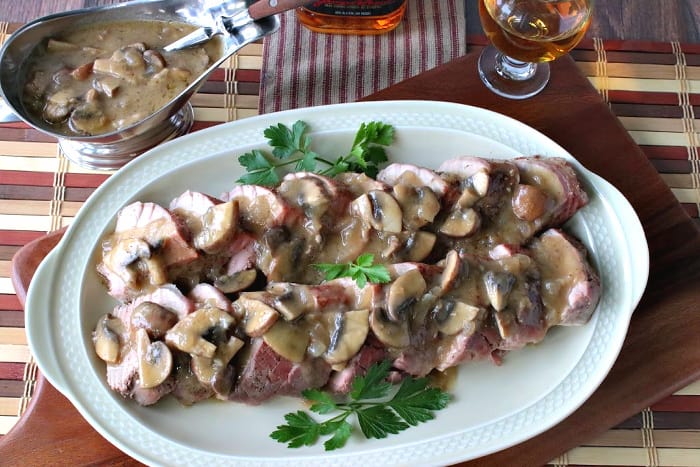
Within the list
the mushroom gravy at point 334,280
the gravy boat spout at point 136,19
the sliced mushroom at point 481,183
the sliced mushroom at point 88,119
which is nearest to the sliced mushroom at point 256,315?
the mushroom gravy at point 334,280

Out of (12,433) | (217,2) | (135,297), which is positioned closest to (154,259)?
(135,297)

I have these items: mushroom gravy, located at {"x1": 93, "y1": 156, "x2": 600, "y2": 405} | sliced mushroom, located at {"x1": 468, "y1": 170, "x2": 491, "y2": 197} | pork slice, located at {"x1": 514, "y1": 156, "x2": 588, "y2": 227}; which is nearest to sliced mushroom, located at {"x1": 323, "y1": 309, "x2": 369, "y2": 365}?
mushroom gravy, located at {"x1": 93, "y1": 156, "x2": 600, "y2": 405}

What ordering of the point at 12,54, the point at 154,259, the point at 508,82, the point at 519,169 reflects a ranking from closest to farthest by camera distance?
the point at 154,259
the point at 519,169
the point at 12,54
the point at 508,82

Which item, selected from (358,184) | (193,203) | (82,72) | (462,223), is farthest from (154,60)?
(462,223)

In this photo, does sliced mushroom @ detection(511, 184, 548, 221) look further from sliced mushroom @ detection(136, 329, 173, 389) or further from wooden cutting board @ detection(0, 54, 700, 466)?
sliced mushroom @ detection(136, 329, 173, 389)

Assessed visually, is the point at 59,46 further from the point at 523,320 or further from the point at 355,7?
the point at 523,320

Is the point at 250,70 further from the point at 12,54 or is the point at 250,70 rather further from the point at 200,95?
the point at 12,54
